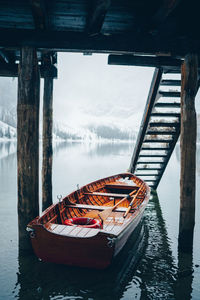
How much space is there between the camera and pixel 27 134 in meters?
6.66

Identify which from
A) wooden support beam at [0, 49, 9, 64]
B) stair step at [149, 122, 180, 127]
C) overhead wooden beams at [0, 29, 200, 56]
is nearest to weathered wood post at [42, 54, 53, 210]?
Answer: wooden support beam at [0, 49, 9, 64]

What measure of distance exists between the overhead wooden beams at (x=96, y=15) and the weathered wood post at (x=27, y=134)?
58.6 inches

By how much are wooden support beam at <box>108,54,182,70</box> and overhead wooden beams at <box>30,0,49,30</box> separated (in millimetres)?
2159

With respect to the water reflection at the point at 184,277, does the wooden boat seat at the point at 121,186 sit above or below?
above

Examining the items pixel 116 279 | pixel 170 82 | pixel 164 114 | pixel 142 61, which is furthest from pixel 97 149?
pixel 116 279

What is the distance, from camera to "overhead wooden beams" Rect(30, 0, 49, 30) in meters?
5.29

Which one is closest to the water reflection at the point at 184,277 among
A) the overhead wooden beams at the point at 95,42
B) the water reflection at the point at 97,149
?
the overhead wooden beams at the point at 95,42

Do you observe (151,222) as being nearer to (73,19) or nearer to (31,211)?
Answer: (31,211)

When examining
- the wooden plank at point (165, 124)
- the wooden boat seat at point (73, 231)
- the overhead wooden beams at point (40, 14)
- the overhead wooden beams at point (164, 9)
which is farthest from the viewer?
the wooden plank at point (165, 124)

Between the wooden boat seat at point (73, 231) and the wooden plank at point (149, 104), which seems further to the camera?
the wooden plank at point (149, 104)

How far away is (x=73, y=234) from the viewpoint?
600 cm

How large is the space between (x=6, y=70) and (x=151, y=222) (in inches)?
315

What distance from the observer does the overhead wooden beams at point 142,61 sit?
7.87 m

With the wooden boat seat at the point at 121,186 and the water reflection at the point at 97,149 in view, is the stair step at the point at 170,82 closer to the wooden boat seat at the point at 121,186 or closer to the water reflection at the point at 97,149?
the wooden boat seat at the point at 121,186
